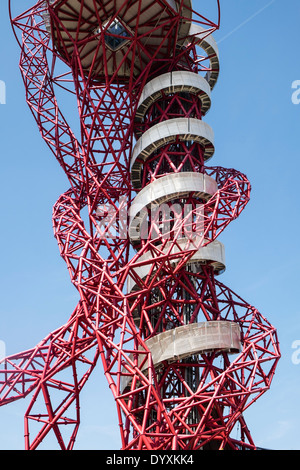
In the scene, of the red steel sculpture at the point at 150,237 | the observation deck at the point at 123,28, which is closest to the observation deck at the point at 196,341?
the red steel sculpture at the point at 150,237

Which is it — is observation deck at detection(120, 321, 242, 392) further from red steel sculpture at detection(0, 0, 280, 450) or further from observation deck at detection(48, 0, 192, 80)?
observation deck at detection(48, 0, 192, 80)

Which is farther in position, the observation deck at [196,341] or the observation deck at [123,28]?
the observation deck at [123,28]

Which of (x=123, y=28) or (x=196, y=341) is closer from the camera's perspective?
(x=196, y=341)

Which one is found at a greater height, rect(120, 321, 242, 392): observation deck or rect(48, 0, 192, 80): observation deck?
rect(48, 0, 192, 80): observation deck

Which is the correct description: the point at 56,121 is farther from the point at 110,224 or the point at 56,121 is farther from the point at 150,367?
the point at 150,367

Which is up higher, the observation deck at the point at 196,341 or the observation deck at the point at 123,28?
the observation deck at the point at 123,28

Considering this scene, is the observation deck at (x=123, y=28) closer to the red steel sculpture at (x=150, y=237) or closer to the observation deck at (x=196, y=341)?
the red steel sculpture at (x=150, y=237)

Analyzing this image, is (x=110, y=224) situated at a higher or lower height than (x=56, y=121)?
lower

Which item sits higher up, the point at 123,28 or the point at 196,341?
the point at 123,28

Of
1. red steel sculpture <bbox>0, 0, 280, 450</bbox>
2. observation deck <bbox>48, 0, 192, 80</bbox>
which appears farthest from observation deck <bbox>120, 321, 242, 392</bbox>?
observation deck <bbox>48, 0, 192, 80</bbox>

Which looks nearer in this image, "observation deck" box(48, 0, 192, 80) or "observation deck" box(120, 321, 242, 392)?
"observation deck" box(120, 321, 242, 392)

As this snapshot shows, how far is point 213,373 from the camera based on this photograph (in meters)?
39.3
